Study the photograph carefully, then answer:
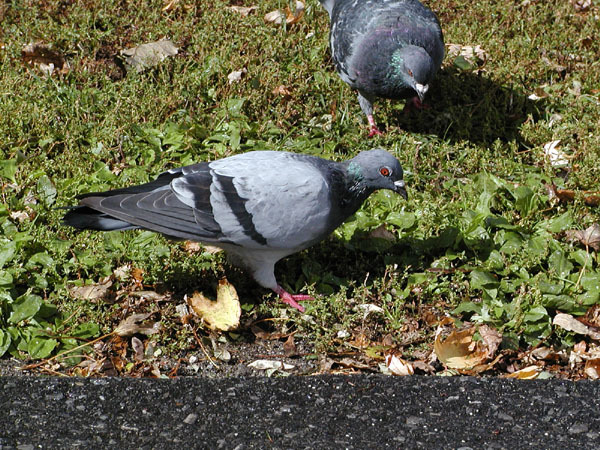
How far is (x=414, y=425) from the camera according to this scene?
3238mm

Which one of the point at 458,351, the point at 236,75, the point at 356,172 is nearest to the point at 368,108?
the point at 236,75

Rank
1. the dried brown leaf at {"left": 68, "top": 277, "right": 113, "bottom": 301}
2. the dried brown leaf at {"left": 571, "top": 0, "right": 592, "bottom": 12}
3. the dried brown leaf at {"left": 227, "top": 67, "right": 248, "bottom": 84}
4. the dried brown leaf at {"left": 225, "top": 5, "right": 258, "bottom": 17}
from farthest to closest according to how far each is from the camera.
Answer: the dried brown leaf at {"left": 571, "top": 0, "right": 592, "bottom": 12} → the dried brown leaf at {"left": 225, "top": 5, "right": 258, "bottom": 17} → the dried brown leaf at {"left": 227, "top": 67, "right": 248, "bottom": 84} → the dried brown leaf at {"left": 68, "top": 277, "right": 113, "bottom": 301}

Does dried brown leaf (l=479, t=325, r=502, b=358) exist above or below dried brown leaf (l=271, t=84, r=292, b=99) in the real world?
below

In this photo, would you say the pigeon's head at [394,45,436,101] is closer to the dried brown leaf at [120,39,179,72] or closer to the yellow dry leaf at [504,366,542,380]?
the dried brown leaf at [120,39,179,72]

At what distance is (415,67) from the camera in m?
5.50

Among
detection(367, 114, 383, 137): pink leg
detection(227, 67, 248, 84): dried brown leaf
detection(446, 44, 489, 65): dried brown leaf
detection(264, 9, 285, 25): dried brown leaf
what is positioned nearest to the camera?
detection(367, 114, 383, 137): pink leg

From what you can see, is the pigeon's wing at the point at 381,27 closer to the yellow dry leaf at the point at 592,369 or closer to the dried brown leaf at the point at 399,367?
the dried brown leaf at the point at 399,367

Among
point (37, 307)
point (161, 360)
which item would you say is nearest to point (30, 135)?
point (37, 307)

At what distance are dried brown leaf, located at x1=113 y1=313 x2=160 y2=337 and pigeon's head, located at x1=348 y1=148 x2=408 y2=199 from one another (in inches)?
53.8

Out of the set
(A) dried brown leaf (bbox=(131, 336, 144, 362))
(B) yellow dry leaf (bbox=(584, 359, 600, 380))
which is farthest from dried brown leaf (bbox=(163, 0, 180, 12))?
(B) yellow dry leaf (bbox=(584, 359, 600, 380))

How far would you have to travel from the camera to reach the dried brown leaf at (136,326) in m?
4.12

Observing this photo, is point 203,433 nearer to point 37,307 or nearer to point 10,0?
point 37,307

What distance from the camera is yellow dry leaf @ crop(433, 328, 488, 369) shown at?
13.1 ft

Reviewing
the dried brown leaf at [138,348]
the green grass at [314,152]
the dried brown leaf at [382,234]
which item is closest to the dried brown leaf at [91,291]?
the green grass at [314,152]
